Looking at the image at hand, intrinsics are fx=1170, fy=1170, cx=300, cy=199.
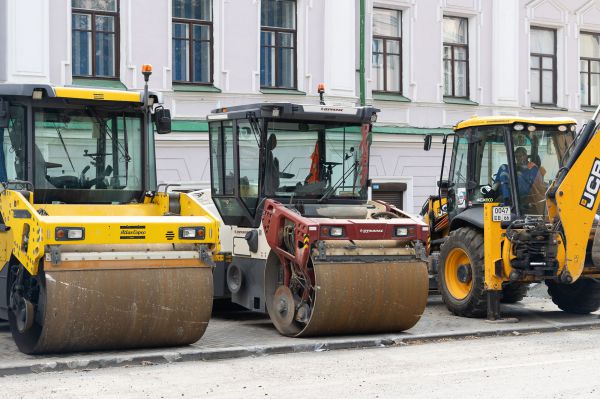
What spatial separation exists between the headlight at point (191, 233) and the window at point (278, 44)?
36.6ft

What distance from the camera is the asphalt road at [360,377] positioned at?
31.3 feet

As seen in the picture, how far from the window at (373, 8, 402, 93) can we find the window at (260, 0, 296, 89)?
2.23 m

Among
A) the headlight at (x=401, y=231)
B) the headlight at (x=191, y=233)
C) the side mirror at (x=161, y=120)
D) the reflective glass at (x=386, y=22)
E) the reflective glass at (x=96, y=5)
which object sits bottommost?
the headlight at (x=401, y=231)

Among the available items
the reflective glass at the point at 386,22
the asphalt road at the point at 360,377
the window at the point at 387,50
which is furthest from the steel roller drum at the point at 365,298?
the reflective glass at the point at 386,22

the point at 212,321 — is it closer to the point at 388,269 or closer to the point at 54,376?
the point at 388,269

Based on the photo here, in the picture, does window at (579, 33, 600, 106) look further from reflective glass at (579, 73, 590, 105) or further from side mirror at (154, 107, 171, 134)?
A: side mirror at (154, 107, 171, 134)

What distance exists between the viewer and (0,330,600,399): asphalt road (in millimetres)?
9539

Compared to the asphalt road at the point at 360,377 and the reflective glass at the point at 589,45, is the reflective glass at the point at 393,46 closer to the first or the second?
the reflective glass at the point at 589,45

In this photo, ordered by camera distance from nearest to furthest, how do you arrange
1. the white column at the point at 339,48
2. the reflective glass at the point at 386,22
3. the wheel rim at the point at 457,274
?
the wheel rim at the point at 457,274
the white column at the point at 339,48
the reflective glass at the point at 386,22

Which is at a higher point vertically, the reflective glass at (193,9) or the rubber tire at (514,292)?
the reflective glass at (193,9)

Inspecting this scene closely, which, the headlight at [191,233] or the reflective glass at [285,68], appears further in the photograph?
the reflective glass at [285,68]

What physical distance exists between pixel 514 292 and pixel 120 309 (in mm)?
7775

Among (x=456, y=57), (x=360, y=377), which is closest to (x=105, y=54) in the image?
(x=456, y=57)

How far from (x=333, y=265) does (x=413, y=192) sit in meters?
12.5
